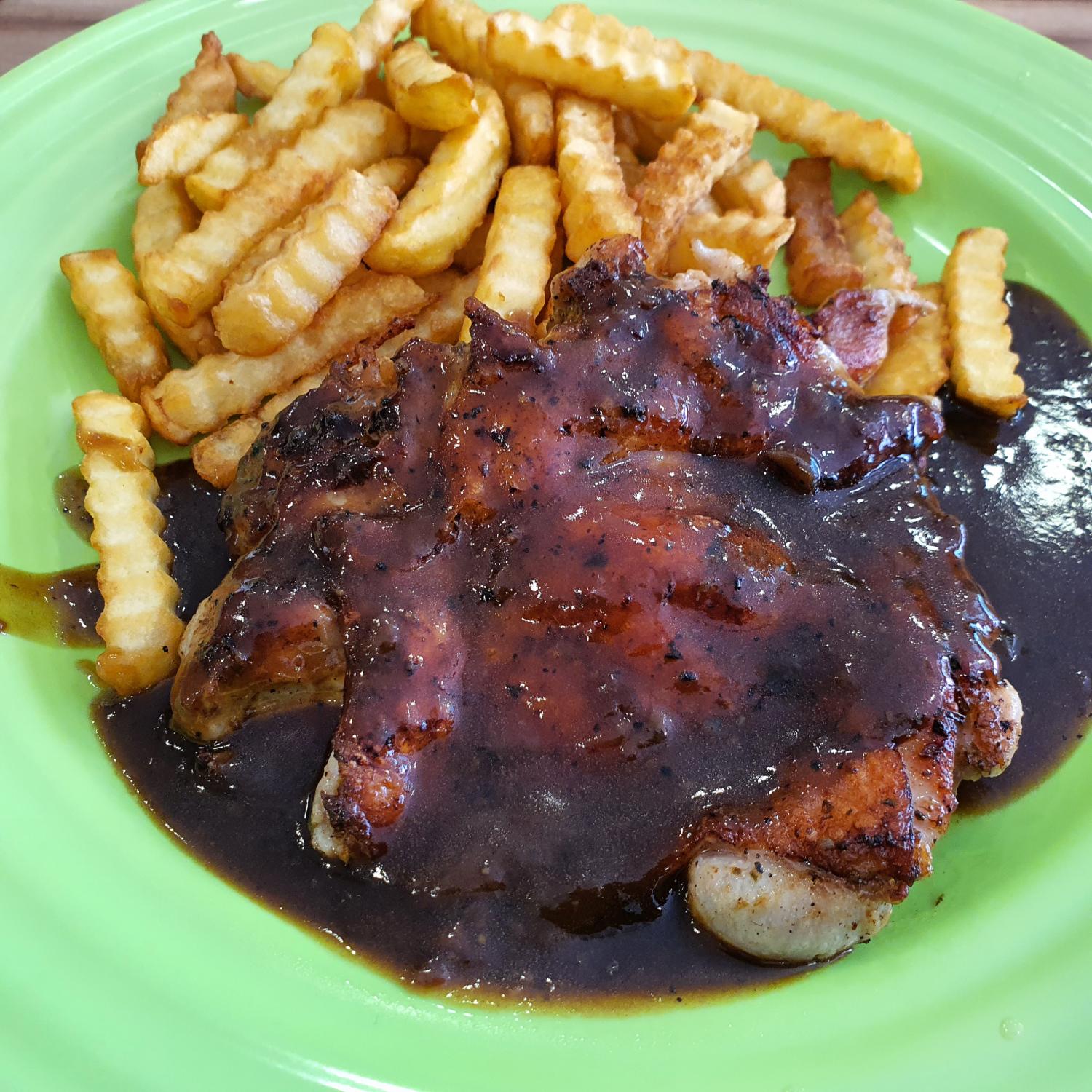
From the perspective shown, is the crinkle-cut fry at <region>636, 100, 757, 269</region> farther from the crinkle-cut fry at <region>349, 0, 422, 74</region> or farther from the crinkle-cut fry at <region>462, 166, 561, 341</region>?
the crinkle-cut fry at <region>349, 0, 422, 74</region>

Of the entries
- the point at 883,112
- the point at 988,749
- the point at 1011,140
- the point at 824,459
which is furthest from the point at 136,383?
the point at 1011,140

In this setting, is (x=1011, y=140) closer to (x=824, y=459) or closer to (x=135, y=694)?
(x=824, y=459)

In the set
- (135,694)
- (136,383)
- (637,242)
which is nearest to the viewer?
(135,694)

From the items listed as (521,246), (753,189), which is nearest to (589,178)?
(521,246)

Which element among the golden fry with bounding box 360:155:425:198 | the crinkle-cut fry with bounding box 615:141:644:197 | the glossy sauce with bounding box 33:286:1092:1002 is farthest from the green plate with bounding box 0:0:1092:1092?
the crinkle-cut fry with bounding box 615:141:644:197

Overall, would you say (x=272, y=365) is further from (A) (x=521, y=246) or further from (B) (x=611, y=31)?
(B) (x=611, y=31)

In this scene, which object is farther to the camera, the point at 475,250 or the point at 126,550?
the point at 475,250
